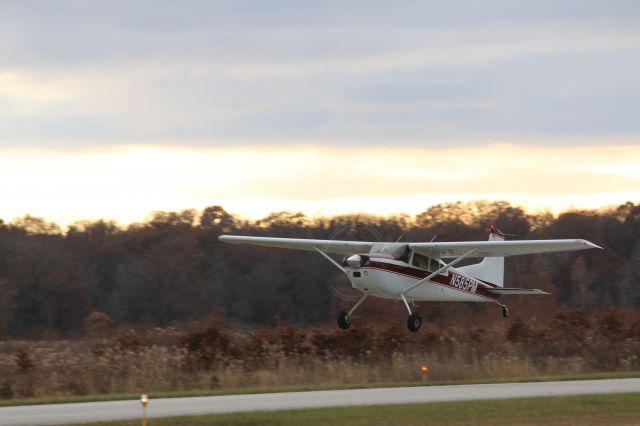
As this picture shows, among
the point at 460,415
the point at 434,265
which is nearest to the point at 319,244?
the point at 434,265

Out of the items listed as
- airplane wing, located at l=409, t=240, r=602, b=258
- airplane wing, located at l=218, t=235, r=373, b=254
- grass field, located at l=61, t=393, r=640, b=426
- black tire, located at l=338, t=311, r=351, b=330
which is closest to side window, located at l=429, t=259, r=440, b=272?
airplane wing, located at l=409, t=240, r=602, b=258

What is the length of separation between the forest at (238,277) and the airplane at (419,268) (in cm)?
1119

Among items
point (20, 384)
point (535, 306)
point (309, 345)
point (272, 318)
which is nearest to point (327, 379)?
point (309, 345)

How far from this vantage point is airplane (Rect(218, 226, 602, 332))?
3178cm

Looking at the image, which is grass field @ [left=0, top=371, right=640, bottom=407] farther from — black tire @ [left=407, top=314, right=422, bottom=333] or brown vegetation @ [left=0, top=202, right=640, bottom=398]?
black tire @ [left=407, top=314, right=422, bottom=333]

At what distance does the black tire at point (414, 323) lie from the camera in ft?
110

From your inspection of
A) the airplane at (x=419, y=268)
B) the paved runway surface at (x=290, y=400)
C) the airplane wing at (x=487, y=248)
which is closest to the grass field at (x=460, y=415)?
the paved runway surface at (x=290, y=400)

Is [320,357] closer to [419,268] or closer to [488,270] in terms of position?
[419,268]

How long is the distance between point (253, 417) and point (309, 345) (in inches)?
561

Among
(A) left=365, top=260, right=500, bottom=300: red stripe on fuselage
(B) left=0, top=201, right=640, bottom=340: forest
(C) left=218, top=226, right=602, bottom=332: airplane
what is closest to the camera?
(C) left=218, top=226, right=602, bottom=332: airplane

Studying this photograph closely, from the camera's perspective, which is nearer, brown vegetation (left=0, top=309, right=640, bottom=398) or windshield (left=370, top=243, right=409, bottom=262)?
brown vegetation (left=0, top=309, right=640, bottom=398)

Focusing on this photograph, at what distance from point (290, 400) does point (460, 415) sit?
4678mm

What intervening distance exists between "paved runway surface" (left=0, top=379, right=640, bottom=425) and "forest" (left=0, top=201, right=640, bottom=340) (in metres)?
20.8

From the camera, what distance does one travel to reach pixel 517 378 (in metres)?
29.4
